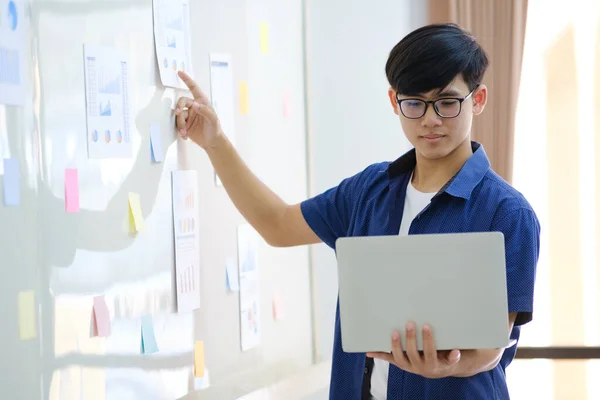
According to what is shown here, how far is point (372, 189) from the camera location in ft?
6.32

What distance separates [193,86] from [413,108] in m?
0.57

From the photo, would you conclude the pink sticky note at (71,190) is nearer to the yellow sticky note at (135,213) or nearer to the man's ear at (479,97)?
the yellow sticky note at (135,213)

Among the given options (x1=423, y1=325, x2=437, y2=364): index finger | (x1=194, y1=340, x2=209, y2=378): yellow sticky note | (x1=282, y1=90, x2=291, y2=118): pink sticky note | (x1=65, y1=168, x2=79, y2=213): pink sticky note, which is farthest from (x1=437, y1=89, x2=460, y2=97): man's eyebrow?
(x1=282, y1=90, x2=291, y2=118): pink sticky note

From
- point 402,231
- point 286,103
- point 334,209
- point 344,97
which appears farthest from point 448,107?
point 344,97

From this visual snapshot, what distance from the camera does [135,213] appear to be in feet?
6.16

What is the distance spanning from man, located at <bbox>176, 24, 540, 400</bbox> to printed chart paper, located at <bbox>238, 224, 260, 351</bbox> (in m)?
0.48

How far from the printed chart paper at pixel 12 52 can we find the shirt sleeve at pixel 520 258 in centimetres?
94

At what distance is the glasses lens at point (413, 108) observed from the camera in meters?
1.75

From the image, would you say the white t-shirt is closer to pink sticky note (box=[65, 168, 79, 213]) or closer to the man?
the man

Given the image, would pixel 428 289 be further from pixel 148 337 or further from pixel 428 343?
pixel 148 337

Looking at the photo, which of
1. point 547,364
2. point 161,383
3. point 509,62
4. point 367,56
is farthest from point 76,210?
point 547,364

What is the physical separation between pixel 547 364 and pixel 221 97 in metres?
2.15

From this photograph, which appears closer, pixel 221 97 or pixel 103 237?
pixel 103 237

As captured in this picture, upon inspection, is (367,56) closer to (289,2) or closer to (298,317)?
(289,2)
